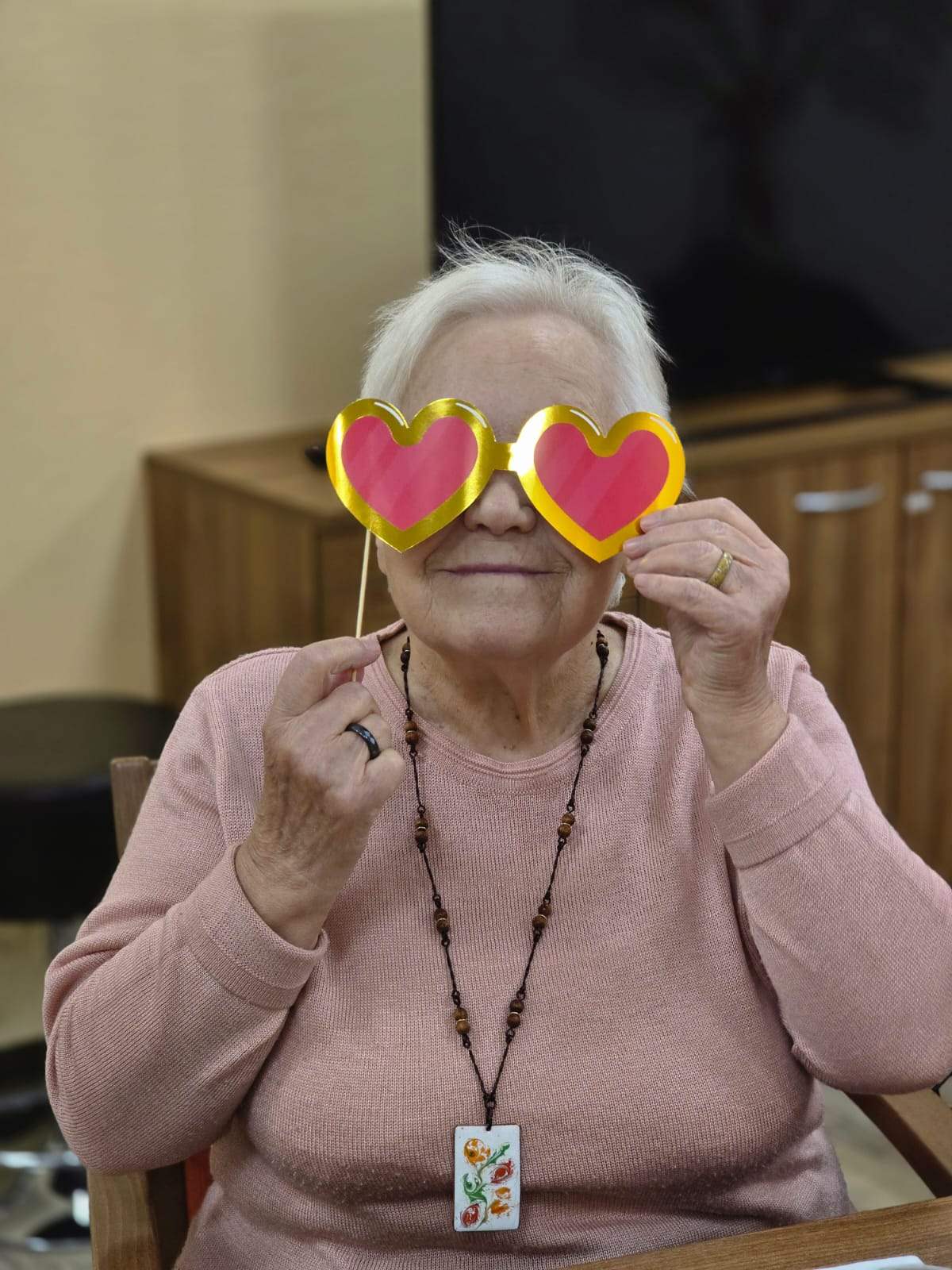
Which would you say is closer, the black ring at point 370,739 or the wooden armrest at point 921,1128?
the black ring at point 370,739

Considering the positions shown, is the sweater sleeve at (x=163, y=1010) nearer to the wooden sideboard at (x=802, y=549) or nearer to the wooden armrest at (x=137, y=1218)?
the wooden armrest at (x=137, y=1218)

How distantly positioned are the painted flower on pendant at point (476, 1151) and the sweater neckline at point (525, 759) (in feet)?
0.96

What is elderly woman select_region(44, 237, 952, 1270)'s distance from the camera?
4.02ft

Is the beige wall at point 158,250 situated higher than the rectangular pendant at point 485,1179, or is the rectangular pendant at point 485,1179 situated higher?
the beige wall at point 158,250

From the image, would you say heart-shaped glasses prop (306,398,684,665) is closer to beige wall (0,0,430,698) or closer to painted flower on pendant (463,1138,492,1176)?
painted flower on pendant (463,1138,492,1176)

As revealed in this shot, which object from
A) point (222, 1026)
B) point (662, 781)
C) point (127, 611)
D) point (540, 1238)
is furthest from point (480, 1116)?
point (127, 611)

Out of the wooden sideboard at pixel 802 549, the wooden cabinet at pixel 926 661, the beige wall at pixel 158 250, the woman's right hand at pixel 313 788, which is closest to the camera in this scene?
the woman's right hand at pixel 313 788

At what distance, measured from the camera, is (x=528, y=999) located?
1321mm

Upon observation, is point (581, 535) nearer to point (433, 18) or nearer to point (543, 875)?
point (543, 875)

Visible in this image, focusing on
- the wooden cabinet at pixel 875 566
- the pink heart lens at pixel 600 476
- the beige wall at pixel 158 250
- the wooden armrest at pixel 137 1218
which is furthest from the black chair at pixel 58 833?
the pink heart lens at pixel 600 476

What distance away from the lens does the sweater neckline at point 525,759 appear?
1.38m

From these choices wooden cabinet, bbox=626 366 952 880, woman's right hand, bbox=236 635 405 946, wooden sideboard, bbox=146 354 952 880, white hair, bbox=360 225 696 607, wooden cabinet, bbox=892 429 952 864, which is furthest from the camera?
wooden cabinet, bbox=892 429 952 864

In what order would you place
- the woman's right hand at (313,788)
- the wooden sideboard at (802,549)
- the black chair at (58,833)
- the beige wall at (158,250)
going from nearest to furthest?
the woman's right hand at (313,788)
the black chair at (58,833)
the wooden sideboard at (802,549)
the beige wall at (158,250)

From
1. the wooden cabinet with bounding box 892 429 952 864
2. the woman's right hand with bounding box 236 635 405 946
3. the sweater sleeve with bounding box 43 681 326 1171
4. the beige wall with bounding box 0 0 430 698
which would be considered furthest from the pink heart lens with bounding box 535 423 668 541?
the wooden cabinet with bounding box 892 429 952 864
